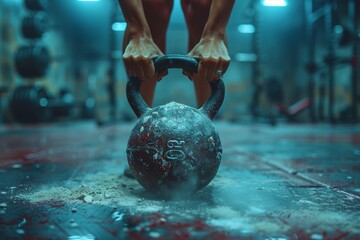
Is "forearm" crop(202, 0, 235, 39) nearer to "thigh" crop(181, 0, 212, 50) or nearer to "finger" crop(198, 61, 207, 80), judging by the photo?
"finger" crop(198, 61, 207, 80)

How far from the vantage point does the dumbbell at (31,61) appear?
5707 millimetres

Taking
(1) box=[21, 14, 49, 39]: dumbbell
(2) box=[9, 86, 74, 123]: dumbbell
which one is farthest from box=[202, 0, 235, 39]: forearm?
(1) box=[21, 14, 49, 39]: dumbbell

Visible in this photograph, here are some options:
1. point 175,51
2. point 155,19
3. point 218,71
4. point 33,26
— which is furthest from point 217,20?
point 175,51

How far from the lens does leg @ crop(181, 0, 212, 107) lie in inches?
55.2

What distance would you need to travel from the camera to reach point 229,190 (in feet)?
3.53

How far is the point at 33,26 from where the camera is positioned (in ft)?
19.0

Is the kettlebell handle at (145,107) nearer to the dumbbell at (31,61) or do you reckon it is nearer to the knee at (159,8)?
the knee at (159,8)

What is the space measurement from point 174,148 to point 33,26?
18.3ft

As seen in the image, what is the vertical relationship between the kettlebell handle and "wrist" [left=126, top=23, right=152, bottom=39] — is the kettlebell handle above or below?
below

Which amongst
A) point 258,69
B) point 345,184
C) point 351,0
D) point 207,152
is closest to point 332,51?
point 351,0

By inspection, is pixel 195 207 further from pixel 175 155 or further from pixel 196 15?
pixel 196 15

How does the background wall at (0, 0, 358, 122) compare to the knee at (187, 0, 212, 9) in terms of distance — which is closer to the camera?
the knee at (187, 0, 212, 9)

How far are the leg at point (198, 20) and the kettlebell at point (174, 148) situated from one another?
0.41 meters

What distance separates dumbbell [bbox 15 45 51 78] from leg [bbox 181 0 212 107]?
4813 millimetres
